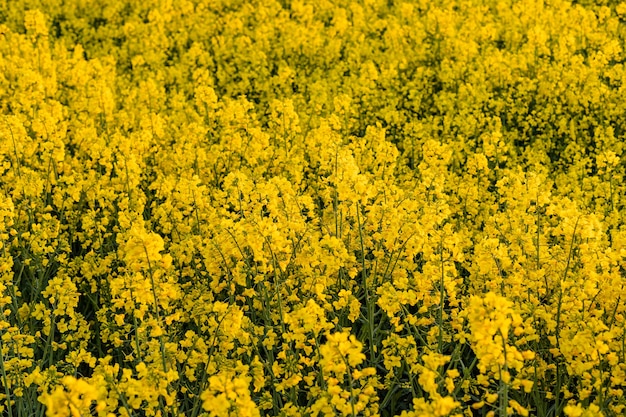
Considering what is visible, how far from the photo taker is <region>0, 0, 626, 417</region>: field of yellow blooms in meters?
3.93

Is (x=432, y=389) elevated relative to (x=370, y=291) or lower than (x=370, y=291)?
elevated

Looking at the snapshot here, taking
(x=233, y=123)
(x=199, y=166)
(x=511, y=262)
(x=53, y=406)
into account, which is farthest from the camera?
(x=233, y=123)

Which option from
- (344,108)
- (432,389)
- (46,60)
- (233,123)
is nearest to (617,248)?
(432,389)

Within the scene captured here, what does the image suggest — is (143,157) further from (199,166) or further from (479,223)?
(479,223)

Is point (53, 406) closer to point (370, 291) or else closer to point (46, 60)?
point (370, 291)

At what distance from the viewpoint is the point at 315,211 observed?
21.1 ft

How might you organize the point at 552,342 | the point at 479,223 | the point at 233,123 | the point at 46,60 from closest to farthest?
1. the point at 552,342
2. the point at 479,223
3. the point at 233,123
4. the point at 46,60

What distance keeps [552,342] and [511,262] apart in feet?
1.75

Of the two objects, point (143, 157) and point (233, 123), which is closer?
point (143, 157)

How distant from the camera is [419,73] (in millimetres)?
9164

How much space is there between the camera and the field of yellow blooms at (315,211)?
3934 millimetres

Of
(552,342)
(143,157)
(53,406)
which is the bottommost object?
(143,157)

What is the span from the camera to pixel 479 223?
594 centimetres

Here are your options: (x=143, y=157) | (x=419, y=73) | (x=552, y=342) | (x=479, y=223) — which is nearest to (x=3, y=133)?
(x=143, y=157)
